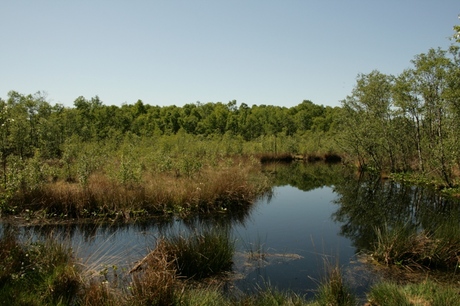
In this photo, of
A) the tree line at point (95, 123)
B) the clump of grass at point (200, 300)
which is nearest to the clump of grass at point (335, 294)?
the clump of grass at point (200, 300)

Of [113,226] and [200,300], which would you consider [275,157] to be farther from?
[200,300]

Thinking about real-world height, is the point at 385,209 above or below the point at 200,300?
below

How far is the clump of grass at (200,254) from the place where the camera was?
8.15 metres

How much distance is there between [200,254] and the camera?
824cm

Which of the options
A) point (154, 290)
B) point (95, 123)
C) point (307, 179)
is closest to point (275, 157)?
point (307, 179)

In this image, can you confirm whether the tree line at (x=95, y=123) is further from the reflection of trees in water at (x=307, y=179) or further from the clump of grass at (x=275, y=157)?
the reflection of trees in water at (x=307, y=179)

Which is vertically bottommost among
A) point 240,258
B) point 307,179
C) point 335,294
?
point 240,258

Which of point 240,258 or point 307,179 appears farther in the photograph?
point 307,179

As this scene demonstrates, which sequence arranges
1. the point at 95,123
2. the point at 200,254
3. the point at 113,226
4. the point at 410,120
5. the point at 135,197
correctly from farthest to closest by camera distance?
the point at 95,123, the point at 410,120, the point at 135,197, the point at 113,226, the point at 200,254

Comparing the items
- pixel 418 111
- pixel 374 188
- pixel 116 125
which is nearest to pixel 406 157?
pixel 418 111

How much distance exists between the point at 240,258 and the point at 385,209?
31.7 ft

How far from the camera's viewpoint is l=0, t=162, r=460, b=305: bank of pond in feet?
19.9

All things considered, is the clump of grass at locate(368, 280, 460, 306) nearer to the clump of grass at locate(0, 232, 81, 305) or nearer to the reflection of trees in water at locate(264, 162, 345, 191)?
the clump of grass at locate(0, 232, 81, 305)

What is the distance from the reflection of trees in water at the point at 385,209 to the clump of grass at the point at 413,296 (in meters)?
3.17
